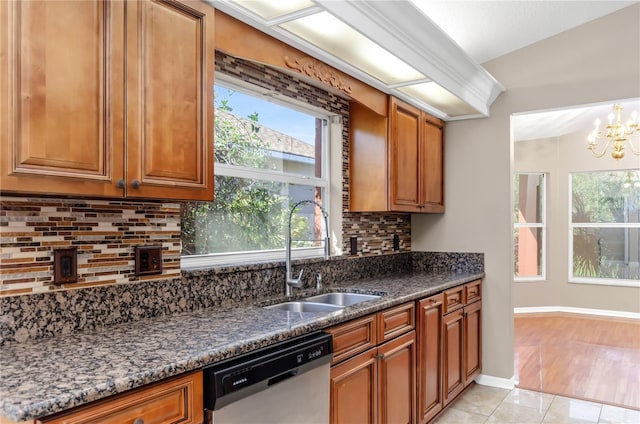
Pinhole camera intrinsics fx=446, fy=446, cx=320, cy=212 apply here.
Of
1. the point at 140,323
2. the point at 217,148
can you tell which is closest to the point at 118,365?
the point at 140,323

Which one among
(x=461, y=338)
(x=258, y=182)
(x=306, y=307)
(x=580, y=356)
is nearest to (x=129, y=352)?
(x=306, y=307)

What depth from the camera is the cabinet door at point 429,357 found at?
267cm

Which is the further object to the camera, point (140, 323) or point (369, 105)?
point (369, 105)

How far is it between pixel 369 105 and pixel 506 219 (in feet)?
5.12

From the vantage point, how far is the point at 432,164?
3676 mm

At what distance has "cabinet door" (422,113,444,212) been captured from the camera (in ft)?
11.7

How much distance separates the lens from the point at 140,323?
170cm

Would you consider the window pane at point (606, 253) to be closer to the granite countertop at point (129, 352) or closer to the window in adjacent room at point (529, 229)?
the window in adjacent room at point (529, 229)

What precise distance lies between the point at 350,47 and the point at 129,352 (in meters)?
1.77

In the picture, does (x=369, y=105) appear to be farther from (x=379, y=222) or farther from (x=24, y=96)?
(x=24, y=96)

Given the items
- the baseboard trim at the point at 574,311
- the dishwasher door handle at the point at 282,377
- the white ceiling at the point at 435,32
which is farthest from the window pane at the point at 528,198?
the dishwasher door handle at the point at 282,377

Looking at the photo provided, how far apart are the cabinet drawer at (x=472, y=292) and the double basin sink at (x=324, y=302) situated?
3.48ft

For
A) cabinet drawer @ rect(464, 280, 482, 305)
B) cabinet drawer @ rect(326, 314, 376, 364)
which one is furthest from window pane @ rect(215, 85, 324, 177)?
cabinet drawer @ rect(464, 280, 482, 305)

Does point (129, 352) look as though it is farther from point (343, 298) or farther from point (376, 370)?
point (343, 298)
